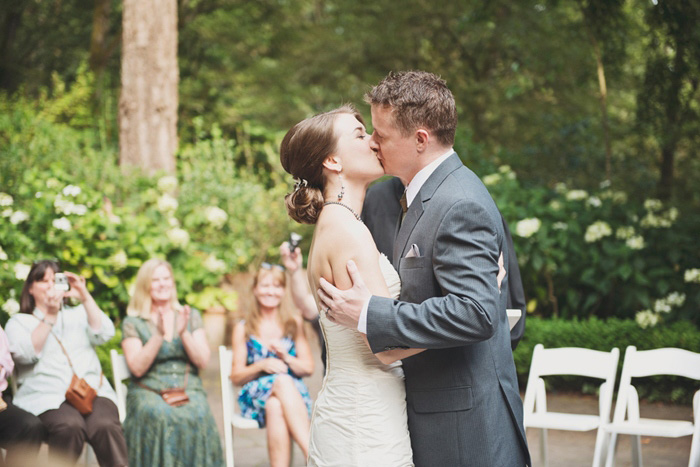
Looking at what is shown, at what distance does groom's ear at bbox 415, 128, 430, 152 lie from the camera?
233 cm

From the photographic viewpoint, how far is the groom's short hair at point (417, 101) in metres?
2.27

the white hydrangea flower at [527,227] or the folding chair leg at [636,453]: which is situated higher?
the white hydrangea flower at [527,227]

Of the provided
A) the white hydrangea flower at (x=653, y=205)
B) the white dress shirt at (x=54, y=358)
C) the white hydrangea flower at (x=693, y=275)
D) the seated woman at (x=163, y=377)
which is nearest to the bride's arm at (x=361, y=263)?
the seated woman at (x=163, y=377)

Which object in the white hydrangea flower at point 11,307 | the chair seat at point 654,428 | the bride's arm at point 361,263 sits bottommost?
the chair seat at point 654,428

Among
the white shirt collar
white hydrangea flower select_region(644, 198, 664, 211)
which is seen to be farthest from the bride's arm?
white hydrangea flower select_region(644, 198, 664, 211)

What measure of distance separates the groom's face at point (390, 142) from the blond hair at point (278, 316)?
2742 millimetres

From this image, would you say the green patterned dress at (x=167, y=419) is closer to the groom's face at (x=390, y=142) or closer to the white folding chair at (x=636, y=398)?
the white folding chair at (x=636, y=398)

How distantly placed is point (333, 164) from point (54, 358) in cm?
297

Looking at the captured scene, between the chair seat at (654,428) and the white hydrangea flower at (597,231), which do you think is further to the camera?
the white hydrangea flower at (597,231)

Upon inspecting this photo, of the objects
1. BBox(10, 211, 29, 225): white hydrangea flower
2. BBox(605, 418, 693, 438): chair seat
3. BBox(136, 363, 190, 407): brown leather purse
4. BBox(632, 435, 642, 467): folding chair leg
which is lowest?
BBox(632, 435, 642, 467): folding chair leg

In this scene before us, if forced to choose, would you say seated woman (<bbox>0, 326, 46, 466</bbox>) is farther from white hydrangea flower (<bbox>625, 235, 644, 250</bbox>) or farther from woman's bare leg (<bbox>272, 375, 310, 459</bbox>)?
white hydrangea flower (<bbox>625, 235, 644, 250</bbox>)

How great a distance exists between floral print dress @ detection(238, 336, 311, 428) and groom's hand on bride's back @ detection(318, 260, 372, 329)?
261cm

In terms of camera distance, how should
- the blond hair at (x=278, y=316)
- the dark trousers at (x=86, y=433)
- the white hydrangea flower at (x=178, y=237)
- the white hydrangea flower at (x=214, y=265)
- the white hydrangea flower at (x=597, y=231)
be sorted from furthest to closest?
the white hydrangea flower at (x=214, y=265) < the white hydrangea flower at (x=597, y=231) < the white hydrangea flower at (x=178, y=237) < the blond hair at (x=278, y=316) < the dark trousers at (x=86, y=433)

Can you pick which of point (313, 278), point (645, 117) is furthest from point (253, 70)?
point (313, 278)
